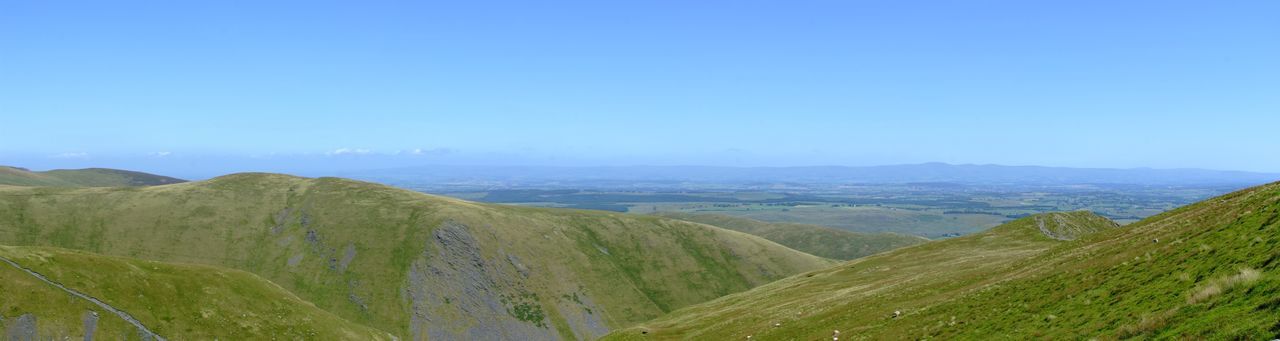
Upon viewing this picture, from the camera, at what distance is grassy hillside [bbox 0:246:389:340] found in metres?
66.2

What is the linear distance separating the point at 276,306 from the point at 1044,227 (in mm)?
121076

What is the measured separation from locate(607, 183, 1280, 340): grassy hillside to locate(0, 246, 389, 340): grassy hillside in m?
54.1

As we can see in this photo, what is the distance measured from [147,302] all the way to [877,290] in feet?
274

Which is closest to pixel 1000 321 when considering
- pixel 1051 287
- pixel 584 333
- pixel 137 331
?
pixel 1051 287

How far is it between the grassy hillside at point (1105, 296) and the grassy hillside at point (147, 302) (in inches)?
2128

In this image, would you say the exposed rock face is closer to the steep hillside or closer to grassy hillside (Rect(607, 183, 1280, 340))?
the steep hillside

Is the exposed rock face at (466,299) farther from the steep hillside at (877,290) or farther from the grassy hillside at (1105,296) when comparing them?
the grassy hillside at (1105,296)

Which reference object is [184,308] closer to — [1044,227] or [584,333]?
[584,333]

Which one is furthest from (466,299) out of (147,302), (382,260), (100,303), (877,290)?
(877,290)

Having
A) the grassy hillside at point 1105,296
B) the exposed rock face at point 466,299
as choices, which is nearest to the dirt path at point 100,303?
the grassy hillside at point 1105,296

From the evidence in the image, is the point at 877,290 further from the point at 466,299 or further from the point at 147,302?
the point at 466,299

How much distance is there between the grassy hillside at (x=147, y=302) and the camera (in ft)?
217

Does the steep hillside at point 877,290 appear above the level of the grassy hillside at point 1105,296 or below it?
below

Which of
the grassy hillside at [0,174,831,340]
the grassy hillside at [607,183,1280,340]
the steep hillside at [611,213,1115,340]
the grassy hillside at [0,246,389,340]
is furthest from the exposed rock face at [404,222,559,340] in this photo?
the grassy hillside at [607,183,1280,340]
